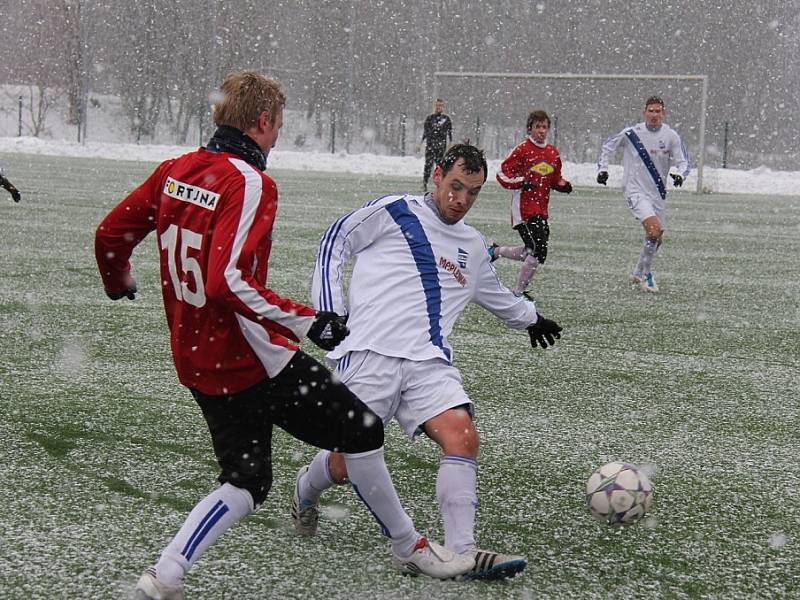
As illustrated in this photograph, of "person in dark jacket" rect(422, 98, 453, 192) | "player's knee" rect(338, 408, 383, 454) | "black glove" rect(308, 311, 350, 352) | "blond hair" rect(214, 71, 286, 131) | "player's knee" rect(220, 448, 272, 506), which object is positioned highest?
"person in dark jacket" rect(422, 98, 453, 192)

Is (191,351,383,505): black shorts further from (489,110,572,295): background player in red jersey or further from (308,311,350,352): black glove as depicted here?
(489,110,572,295): background player in red jersey

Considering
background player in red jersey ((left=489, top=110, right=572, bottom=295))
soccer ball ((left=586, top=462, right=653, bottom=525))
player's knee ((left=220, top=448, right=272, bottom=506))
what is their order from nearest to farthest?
player's knee ((left=220, top=448, right=272, bottom=506))
soccer ball ((left=586, top=462, right=653, bottom=525))
background player in red jersey ((left=489, top=110, right=572, bottom=295))

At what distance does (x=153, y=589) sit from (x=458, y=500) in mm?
985

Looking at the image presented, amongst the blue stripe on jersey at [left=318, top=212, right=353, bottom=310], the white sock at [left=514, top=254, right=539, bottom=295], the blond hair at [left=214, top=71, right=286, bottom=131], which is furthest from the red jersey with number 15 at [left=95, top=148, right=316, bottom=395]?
the white sock at [left=514, top=254, right=539, bottom=295]

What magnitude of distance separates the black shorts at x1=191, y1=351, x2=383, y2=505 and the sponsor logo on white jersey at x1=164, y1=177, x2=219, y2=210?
1.68 ft

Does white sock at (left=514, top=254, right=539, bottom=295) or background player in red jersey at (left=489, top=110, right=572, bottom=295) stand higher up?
background player in red jersey at (left=489, top=110, right=572, bottom=295)

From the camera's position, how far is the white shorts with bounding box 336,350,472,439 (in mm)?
3686

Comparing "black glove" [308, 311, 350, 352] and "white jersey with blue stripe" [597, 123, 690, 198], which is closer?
"black glove" [308, 311, 350, 352]

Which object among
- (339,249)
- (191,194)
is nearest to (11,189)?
(339,249)

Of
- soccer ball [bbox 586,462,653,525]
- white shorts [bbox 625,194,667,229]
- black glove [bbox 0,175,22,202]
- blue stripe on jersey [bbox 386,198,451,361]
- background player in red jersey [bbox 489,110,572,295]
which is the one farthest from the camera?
white shorts [bbox 625,194,667,229]

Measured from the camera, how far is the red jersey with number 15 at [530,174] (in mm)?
10906

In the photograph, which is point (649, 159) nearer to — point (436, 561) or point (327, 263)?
point (327, 263)

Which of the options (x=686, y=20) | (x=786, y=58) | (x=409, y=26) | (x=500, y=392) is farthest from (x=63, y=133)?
(x=500, y=392)

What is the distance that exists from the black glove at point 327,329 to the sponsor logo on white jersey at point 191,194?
42 cm
